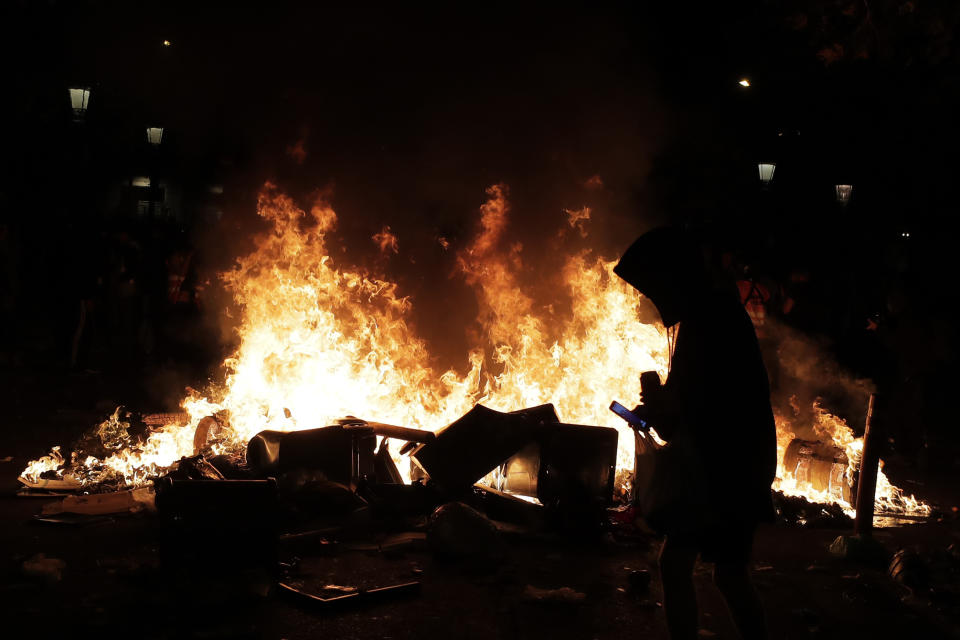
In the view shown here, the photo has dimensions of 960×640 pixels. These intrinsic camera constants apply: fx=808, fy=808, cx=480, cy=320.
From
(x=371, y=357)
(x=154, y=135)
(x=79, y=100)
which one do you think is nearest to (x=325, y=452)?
(x=371, y=357)

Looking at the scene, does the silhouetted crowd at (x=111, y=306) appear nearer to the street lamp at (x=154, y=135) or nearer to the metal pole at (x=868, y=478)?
the street lamp at (x=154, y=135)

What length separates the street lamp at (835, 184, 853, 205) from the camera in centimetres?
2103

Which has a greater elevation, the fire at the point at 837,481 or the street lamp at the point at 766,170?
the street lamp at the point at 766,170

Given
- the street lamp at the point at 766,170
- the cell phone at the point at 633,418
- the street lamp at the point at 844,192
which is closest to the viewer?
the cell phone at the point at 633,418

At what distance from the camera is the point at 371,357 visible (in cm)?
1003

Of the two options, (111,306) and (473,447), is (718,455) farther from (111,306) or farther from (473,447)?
(111,306)

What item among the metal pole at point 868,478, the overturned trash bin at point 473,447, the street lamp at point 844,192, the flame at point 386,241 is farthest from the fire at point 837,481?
the street lamp at point 844,192

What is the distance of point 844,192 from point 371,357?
16.0 meters

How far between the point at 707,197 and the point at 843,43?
1146 centimetres

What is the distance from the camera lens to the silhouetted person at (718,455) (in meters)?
3.69

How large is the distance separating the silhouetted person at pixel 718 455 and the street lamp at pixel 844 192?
63.4 ft

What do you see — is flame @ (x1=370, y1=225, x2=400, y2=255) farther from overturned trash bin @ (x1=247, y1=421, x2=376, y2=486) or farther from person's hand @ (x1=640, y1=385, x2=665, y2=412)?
person's hand @ (x1=640, y1=385, x2=665, y2=412)

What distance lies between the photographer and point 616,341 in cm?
1009

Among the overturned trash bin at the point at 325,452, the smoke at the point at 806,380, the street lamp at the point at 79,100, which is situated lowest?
the overturned trash bin at the point at 325,452
